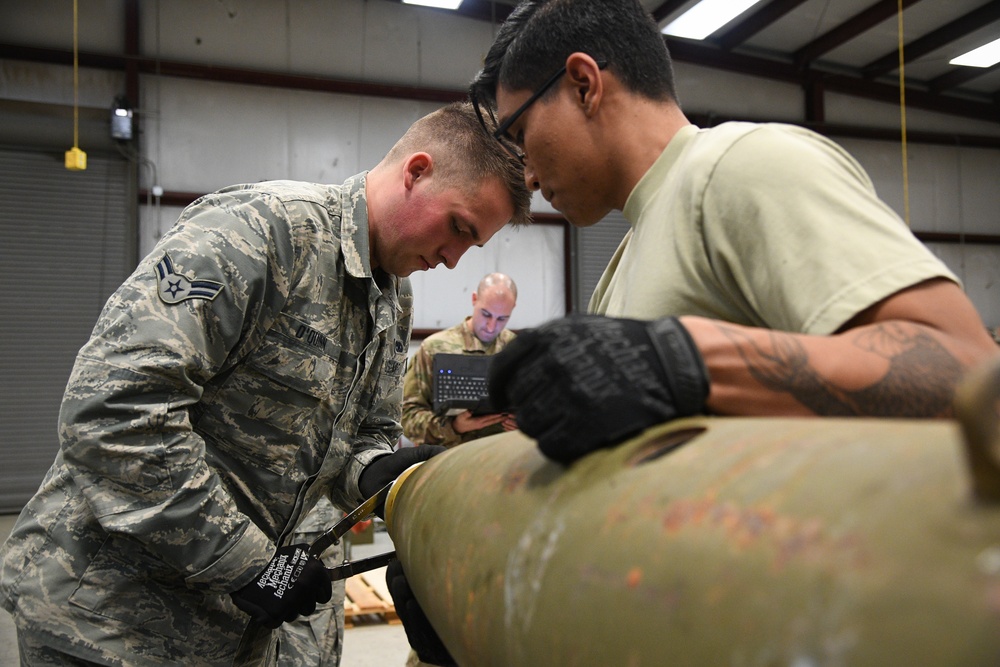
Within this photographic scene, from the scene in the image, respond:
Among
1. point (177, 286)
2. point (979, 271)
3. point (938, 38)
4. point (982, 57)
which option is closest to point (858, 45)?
point (938, 38)

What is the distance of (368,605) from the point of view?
4.58 metres

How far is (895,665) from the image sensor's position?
403mm

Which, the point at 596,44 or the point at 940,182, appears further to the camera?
the point at 940,182

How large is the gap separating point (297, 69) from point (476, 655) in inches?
315

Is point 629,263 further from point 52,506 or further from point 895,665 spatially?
point 52,506

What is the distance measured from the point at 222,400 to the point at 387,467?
0.43m

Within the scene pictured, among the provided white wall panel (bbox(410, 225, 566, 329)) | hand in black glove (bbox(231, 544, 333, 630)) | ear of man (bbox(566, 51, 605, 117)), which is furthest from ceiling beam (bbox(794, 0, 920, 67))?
hand in black glove (bbox(231, 544, 333, 630))

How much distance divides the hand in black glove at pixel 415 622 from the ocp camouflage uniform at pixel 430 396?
7.74ft

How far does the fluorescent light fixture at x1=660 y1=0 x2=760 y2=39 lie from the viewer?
317 inches

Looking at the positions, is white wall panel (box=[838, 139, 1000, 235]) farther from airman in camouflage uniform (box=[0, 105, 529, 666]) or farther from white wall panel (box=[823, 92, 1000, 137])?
airman in camouflage uniform (box=[0, 105, 529, 666])

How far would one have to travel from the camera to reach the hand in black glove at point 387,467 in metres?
1.90

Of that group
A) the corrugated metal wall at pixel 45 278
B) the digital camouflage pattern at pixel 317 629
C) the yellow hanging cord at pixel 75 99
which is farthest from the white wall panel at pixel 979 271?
the yellow hanging cord at pixel 75 99

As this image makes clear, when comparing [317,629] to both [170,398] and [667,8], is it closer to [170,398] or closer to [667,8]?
[170,398]

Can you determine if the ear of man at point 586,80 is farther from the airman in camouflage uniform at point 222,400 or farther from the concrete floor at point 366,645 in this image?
the concrete floor at point 366,645
